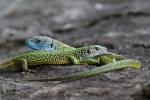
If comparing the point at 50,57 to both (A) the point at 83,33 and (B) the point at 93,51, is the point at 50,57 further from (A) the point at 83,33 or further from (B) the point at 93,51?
(A) the point at 83,33

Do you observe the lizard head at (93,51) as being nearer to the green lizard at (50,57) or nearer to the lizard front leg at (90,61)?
the green lizard at (50,57)

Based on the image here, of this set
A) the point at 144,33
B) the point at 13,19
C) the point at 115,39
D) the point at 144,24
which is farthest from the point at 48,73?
the point at 13,19

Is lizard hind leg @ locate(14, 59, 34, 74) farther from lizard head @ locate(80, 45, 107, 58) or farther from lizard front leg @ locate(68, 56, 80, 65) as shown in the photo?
lizard head @ locate(80, 45, 107, 58)

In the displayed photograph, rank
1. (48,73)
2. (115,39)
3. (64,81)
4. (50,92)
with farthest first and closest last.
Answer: (115,39) → (48,73) → (64,81) → (50,92)

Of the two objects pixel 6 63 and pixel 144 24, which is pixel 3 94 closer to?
pixel 6 63

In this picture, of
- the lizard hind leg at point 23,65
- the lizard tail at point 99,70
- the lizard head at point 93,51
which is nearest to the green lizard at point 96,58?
the lizard tail at point 99,70

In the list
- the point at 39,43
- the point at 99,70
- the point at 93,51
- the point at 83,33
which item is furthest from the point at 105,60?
the point at 83,33
